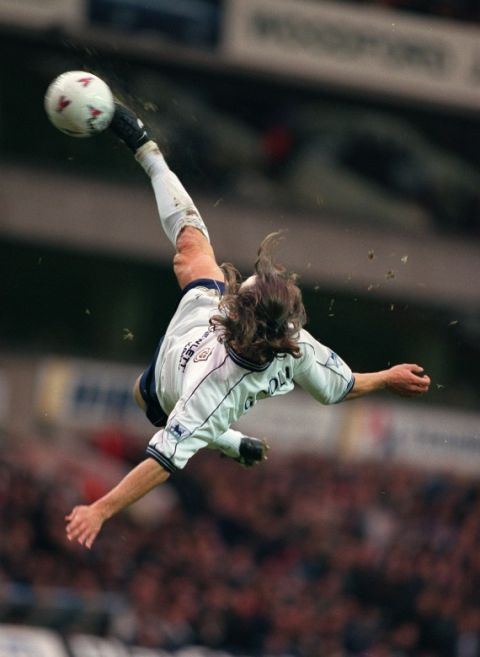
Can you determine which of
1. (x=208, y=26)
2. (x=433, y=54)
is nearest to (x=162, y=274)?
(x=208, y=26)

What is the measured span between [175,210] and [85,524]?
7.66 ft

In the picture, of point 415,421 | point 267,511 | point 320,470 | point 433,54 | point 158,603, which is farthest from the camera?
point 433,54

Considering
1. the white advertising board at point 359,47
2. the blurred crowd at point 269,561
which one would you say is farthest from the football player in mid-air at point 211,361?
the white advertising board at point 359,47

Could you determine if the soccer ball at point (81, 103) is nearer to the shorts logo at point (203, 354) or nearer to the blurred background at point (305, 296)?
the shorts logo at point (203, 354)

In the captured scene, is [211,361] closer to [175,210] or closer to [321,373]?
[321,373]

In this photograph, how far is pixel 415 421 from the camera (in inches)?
957

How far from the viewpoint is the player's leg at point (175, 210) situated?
888cm

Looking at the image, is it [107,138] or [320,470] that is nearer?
[320,470]

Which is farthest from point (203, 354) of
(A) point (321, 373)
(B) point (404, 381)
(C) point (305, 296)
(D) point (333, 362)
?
(C) point (305, 296)

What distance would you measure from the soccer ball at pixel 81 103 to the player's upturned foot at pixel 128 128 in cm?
8

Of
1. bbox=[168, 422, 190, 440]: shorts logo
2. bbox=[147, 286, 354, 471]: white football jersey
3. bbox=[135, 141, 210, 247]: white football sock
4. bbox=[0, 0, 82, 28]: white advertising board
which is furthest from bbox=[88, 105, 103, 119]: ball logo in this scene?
bbox=[0, 0, 82, 28]: white advertising board

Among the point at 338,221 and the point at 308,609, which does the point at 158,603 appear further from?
the point at 338,221

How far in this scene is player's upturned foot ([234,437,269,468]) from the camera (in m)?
9.21

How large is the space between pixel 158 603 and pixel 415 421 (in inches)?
337
